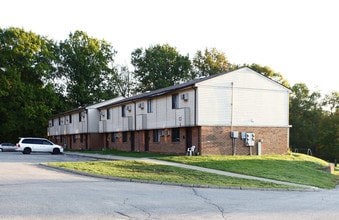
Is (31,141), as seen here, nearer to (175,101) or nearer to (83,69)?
(175,101)

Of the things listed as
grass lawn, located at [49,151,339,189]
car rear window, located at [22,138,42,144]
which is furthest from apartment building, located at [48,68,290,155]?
car rear window, located at [22,138,42,144]

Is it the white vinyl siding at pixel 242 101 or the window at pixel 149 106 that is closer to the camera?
the white vinyl siding at pixel 242 101

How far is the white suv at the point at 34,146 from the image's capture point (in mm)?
39750

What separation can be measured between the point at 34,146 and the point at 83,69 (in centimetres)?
2496

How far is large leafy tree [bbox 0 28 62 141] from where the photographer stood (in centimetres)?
5503

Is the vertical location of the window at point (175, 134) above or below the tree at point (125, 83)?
below

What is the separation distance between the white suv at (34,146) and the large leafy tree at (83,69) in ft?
74.6

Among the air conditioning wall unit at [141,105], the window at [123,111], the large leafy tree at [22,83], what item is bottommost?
the window at [123,111]

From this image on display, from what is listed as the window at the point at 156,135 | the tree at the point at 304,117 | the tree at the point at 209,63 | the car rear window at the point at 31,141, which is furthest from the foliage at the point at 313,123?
the car rear window at the point at 31,141

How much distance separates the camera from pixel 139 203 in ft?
36.6

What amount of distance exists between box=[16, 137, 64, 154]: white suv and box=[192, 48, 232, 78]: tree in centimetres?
3082

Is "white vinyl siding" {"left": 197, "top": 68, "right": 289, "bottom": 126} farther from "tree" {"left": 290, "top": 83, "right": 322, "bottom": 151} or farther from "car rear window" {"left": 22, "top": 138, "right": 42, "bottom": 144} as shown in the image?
"tree" {"left": 290, "top": 83, "right": 322, "bottom": 151}

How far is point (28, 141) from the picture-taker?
1576 inches

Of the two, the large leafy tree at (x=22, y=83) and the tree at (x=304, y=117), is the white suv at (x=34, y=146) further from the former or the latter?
the tree at (x=304, y=117)
